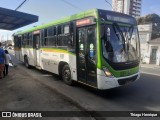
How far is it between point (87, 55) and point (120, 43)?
1.34 m

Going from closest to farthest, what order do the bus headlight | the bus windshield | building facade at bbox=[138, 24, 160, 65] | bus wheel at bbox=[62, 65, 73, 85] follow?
the bus headlight < the bus windshield < bus wheel at bbox=[62, 65, 73, 85] < building facade at bbox=[138, 24, 160, 65]

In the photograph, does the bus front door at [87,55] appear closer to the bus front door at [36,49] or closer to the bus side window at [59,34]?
the bus side window at [59,34]

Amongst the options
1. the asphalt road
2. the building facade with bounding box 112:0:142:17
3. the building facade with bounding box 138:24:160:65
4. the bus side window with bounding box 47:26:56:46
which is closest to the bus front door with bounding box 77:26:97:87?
the asphalt road

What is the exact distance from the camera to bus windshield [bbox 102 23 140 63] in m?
7.08

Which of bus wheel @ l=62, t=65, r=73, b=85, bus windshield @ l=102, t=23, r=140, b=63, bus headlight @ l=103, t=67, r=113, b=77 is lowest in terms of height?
bus wheel @ l=62, t=65, r=73, b=85

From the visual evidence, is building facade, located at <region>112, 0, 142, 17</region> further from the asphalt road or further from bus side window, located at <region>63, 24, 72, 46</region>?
the asphalt road

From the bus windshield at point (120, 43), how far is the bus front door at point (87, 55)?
1.49 feet

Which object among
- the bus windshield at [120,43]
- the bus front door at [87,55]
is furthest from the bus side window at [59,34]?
the bus windshield at [120,43]

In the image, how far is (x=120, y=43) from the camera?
748cm

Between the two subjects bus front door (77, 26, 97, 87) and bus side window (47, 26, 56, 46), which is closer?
bus front door (77, 26, 97, 87)

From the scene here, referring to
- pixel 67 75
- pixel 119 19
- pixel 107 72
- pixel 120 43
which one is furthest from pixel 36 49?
pixel 107 72

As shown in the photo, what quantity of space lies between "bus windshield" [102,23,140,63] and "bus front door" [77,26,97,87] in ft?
1.49

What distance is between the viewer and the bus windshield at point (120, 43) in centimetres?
708

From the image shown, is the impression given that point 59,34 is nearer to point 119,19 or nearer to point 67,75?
point 67,75
